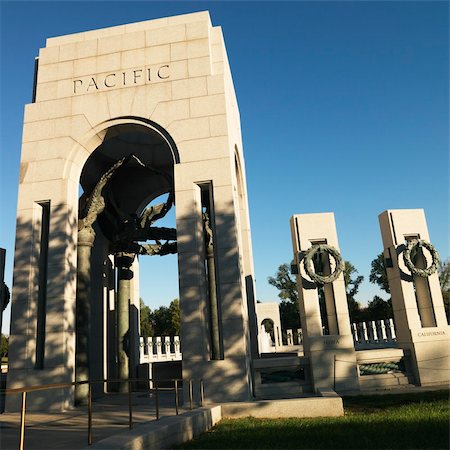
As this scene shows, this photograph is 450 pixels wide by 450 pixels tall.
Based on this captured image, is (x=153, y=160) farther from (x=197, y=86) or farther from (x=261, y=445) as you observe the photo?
(x=261, y=445)

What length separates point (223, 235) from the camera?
40.5 ft

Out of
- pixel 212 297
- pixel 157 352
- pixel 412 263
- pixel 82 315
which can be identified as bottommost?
pixel 157 352

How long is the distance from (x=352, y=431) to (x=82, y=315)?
8.99m

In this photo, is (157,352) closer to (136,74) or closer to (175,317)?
(136,74)

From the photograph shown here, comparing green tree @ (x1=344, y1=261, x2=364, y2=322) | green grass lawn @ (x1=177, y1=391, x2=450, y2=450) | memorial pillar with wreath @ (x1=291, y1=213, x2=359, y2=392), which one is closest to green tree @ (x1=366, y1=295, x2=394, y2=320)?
green tree @ (x1=344, y1=261, x2=364, y2=322)

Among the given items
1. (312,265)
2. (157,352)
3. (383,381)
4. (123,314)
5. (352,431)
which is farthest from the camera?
(157,352)

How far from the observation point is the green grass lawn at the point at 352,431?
6594mm

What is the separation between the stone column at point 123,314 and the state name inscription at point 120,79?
6.59 metres

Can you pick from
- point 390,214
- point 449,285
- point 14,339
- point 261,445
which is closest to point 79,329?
point 14,339

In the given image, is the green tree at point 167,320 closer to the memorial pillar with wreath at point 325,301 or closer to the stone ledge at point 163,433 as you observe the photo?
the memorial pillar with wreath at point 325,301

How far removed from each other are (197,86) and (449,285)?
55111mm

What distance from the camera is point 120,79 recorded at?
14.2 meters

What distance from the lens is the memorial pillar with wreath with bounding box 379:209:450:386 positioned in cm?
1394

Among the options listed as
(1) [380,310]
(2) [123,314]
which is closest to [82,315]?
(2) [123,314]
